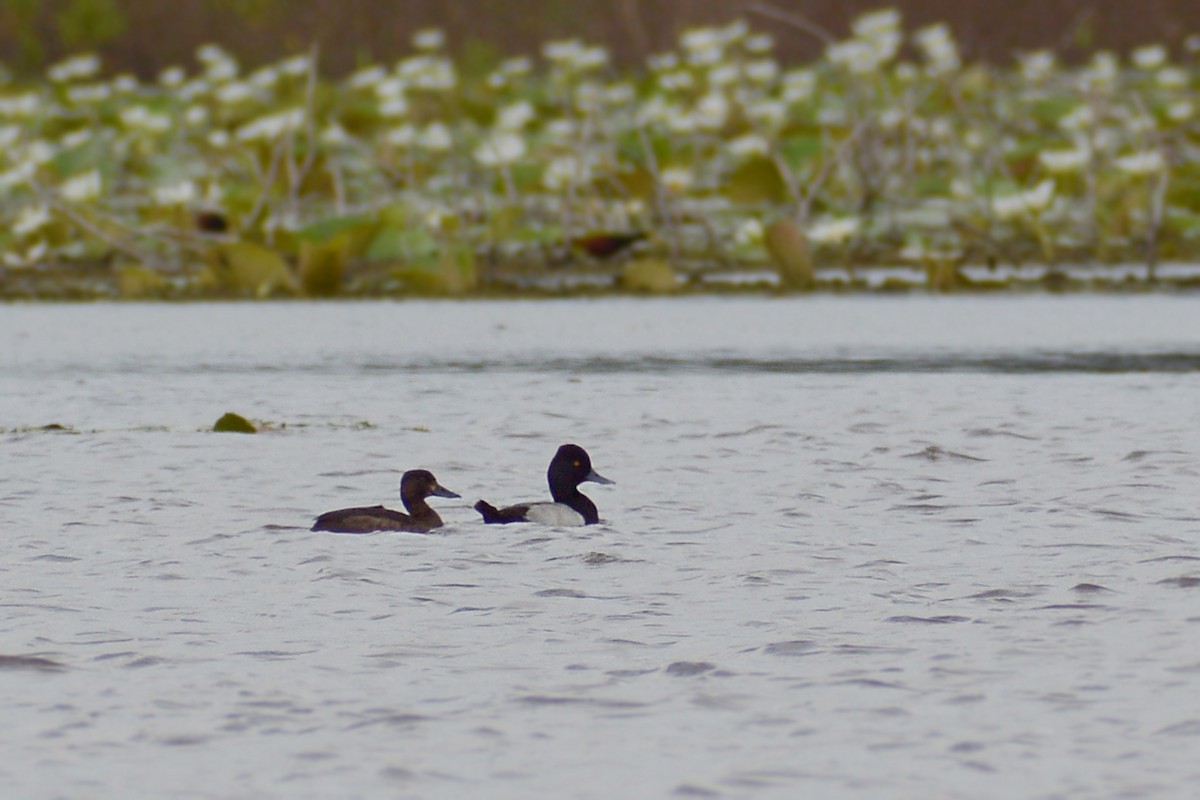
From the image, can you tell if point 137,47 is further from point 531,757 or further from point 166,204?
point 531,757

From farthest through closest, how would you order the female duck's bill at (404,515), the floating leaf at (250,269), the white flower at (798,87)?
the white flower at (798,87) → the floating leaf at (250,269) → the female duck's bill at (404,515)

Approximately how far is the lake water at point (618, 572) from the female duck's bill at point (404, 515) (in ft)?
0.13

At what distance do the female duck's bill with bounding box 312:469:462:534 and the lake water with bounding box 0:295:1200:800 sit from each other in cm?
4

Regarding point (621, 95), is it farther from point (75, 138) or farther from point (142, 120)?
point (75, 138)

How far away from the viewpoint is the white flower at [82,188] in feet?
32.2

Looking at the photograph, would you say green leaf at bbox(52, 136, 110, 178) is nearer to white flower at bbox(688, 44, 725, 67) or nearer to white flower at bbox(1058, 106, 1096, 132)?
white flower at bbox(688, 44, 725, 67)

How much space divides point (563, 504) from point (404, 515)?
0.30 m

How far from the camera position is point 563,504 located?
450 cm

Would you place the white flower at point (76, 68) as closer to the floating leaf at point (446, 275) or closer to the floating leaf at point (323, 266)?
the floating leaf at point (323, 266)

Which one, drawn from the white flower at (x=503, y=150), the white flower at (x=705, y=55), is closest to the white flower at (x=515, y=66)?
the white flower at (x=705, y=55)

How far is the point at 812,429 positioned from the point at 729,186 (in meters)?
4.94

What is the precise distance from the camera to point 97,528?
4410mm

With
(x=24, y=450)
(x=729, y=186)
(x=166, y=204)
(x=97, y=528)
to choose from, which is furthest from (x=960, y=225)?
(x=97, y=528)

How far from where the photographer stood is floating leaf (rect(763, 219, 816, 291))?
29.0ft
